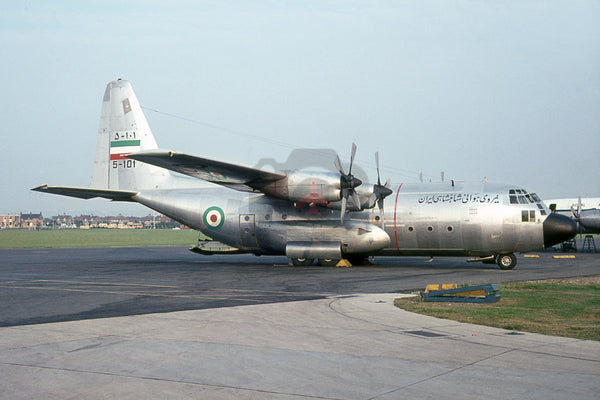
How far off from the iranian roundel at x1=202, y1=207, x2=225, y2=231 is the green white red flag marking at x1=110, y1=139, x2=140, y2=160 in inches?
234

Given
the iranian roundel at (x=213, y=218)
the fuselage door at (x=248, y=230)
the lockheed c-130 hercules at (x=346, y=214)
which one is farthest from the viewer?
the iranian roundel at (x=213, y=218)

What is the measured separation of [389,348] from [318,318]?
119 inches

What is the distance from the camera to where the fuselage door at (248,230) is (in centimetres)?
2817

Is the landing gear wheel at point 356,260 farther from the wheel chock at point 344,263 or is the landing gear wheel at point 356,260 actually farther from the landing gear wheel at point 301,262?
the landing gear wheel at point 301,262

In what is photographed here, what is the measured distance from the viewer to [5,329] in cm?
978

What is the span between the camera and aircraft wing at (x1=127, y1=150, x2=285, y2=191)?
23344 mm

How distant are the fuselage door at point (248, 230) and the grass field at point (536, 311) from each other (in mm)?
14606

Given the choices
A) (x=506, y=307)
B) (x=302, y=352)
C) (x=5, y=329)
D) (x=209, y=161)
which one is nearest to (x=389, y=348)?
(x=302, y=352)

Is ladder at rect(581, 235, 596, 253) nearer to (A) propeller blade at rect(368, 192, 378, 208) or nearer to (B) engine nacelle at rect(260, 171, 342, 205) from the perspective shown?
(A) propeller blade at rect(368, 192, 378, 208)

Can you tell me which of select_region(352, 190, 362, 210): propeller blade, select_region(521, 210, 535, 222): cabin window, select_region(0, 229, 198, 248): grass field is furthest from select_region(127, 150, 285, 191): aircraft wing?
select_region(0, 229, 198, 248): grass field

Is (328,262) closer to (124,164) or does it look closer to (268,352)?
(124,164)

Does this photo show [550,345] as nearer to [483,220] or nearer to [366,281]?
[366,281]

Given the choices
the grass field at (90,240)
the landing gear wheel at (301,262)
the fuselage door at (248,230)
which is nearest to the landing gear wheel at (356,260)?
the landing gear wheel at (301,262)

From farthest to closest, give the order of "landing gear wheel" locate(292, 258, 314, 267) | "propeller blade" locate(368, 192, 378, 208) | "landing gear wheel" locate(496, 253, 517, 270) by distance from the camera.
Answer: "landing gear wheel" locate(292, 258, 314, 267), "propeller blade" locate(368, 192, 378, 208), "landing gear wheel" locate(496, 253, 517, 270)
